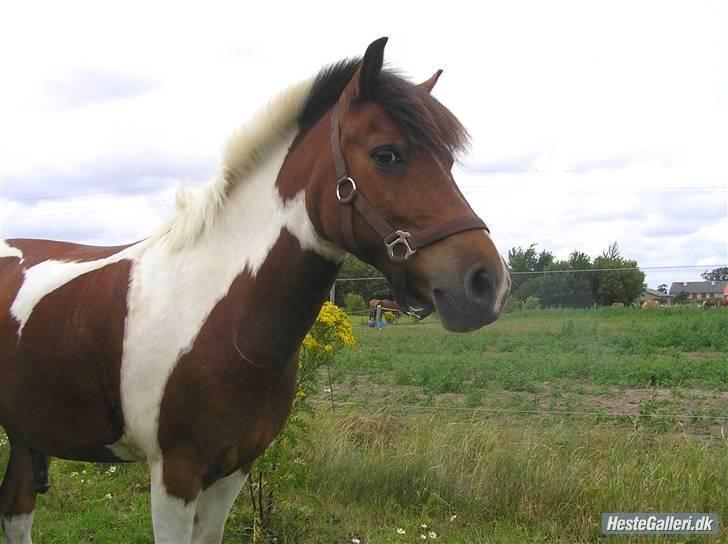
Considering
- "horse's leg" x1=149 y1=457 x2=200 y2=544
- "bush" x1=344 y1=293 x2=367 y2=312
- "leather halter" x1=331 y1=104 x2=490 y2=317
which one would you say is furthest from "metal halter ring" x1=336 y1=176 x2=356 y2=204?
"bush" x1=344 y1=293 x2=367 y2=312

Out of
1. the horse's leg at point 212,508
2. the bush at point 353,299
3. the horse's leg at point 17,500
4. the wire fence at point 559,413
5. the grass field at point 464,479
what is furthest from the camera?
the bush at point 353,299

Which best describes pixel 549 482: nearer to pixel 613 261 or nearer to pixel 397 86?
pixel 397 86

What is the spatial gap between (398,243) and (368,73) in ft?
2.05

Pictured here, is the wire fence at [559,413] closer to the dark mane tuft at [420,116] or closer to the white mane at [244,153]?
the white mane at [244,153]

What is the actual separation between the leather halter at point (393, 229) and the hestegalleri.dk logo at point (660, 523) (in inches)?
119

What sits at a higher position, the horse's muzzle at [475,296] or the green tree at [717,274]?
the green tree at [717,274]

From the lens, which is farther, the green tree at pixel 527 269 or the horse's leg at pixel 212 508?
the green tree at pixel 527 269

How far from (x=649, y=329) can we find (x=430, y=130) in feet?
43.2

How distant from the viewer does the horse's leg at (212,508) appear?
2.61m

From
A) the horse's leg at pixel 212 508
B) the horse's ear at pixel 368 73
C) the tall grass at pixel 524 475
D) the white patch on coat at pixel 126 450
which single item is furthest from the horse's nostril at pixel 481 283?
the tall grass at pixel 524 475

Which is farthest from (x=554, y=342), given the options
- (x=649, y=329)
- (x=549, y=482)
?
(x=549, y=482)

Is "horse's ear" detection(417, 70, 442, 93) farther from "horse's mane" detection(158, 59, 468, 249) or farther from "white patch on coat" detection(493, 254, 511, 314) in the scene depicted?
"white patch on coat" detection(493, 254, 511, 314)

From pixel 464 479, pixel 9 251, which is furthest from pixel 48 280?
pixel 464 479

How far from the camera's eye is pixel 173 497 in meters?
2.25
